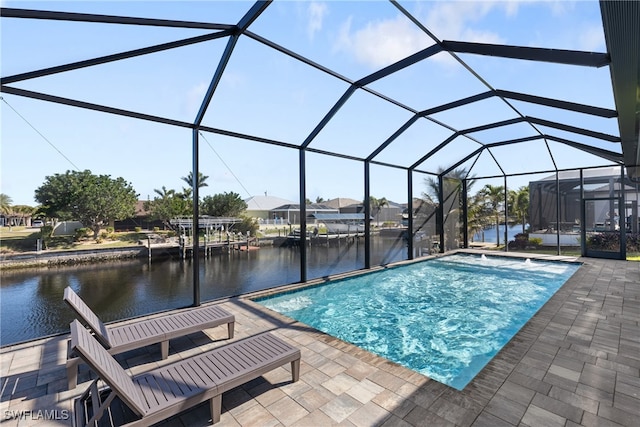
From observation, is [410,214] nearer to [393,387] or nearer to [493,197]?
[393,387]

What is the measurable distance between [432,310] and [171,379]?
493 cm

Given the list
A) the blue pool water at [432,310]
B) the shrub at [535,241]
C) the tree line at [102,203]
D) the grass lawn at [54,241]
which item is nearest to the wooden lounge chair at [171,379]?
the blue pool water at [432,310]

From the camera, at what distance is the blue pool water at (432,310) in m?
3.94

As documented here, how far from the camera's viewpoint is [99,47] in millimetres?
3080

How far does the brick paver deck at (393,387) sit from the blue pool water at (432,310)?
25.7 inches

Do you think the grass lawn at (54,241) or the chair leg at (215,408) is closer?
the chair leg at (215,408)

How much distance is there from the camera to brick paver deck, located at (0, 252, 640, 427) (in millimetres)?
2188

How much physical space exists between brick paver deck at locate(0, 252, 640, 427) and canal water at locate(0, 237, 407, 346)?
3.18 m

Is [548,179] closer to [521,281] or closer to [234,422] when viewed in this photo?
[521,281]

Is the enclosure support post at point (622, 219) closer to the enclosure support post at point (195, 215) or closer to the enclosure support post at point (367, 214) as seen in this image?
the enclosure support post at point (367, 214)

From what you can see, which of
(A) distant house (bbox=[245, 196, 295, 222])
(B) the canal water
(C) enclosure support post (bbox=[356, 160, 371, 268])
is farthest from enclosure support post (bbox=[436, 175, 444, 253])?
(A) distant house (bbox=[245, 196, 295, 222])

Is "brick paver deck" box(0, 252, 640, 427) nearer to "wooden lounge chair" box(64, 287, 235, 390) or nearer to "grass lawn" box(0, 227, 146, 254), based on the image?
"wooden lounge chair" box(64, 287, 235, 390)

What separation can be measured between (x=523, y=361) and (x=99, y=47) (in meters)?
5.67

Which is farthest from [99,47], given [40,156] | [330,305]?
[330,305]
